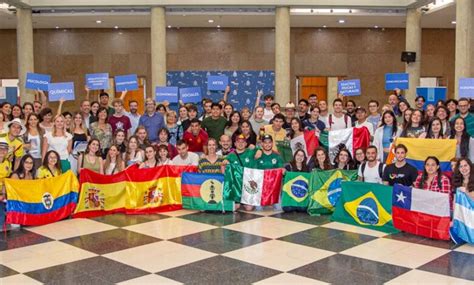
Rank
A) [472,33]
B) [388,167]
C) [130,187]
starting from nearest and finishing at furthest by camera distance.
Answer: [388,167], [130,187], [472,33]

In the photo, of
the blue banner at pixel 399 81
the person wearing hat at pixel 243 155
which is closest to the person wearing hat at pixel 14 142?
the person wearing hat at pixel 243 155

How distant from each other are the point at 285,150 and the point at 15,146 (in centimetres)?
498

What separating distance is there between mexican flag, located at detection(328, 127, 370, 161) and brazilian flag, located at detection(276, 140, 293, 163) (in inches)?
39.6

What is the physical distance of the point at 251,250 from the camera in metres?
7.23

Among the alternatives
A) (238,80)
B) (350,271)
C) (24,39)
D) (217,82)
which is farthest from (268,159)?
(238,80)

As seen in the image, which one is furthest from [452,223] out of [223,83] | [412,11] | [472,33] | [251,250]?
[412,11]

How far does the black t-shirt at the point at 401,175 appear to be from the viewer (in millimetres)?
8555

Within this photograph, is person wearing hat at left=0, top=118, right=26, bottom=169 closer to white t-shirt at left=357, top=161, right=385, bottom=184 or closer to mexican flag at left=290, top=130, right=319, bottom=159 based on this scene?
mexican flag at left=290, top=130, right=319, bottom=159

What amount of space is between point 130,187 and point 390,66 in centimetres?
1917

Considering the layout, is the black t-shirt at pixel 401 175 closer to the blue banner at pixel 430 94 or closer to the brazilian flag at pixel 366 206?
the brazilian flag at pixel 366 206

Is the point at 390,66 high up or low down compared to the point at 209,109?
up

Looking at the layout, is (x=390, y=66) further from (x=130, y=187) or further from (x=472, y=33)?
(x=130, y=187)

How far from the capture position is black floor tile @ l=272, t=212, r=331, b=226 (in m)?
8.93

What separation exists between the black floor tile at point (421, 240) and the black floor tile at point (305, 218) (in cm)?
131
